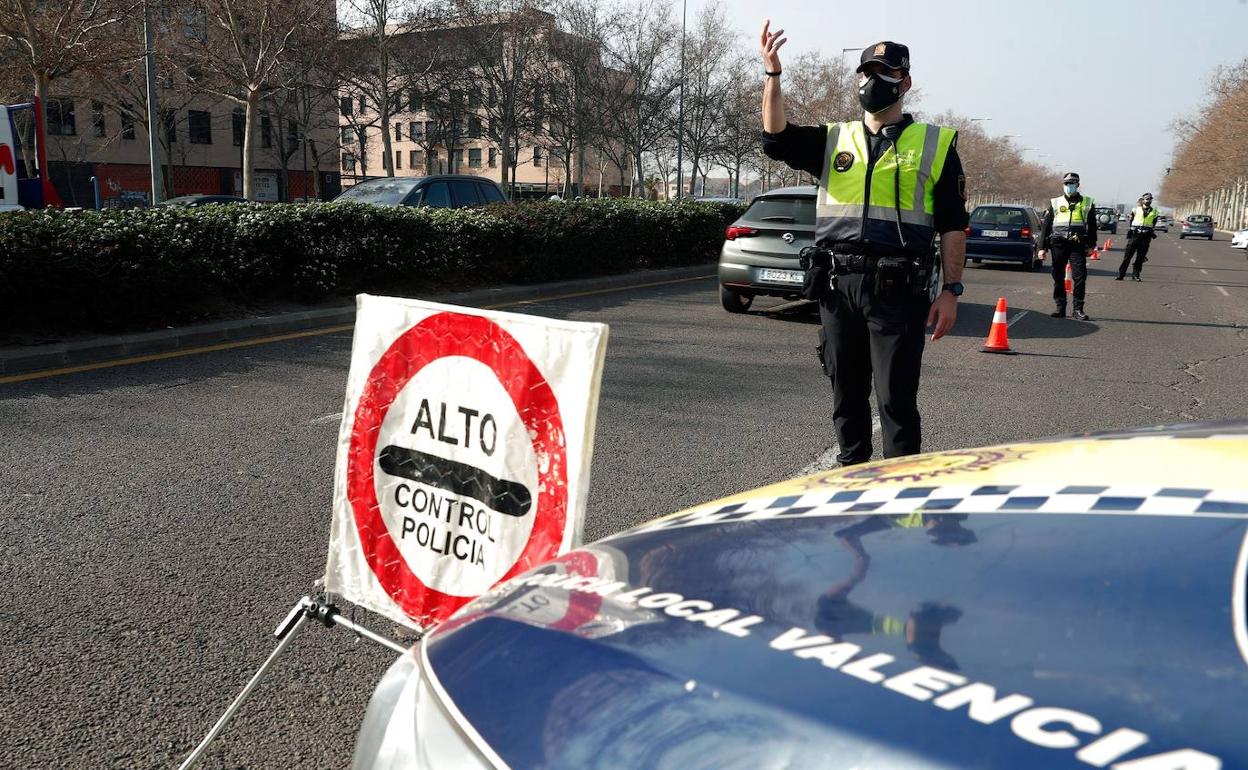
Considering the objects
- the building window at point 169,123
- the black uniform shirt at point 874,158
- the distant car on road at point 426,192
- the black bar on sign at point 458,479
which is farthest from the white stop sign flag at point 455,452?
the building window at point 169,123

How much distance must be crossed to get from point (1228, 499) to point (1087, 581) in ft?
1.02

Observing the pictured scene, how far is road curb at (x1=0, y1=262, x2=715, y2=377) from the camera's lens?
7.54 meters

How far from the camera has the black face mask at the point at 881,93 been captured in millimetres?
4074

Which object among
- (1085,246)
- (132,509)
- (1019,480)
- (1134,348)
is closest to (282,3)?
(1085,246)

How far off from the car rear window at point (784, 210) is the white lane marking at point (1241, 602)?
10487 mm

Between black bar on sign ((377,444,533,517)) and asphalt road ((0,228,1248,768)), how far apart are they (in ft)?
2.42

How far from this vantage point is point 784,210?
11.7 meters

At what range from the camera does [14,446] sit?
5469 millimetres

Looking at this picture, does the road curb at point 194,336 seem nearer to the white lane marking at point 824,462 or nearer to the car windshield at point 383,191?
the car windshield at point 383,191

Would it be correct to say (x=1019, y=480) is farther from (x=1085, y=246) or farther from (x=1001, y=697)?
(x=1085, y=246)

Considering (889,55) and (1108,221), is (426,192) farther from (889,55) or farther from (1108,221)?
(1108,221)


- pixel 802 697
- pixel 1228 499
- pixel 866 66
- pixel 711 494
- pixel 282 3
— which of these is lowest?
pixel 711 494

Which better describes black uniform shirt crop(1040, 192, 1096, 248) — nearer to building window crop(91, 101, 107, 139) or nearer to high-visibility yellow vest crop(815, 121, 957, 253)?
high-visibility yellow vest crop(815, 121, 957, 253)

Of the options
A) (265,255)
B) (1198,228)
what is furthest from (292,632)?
(1198,228)
